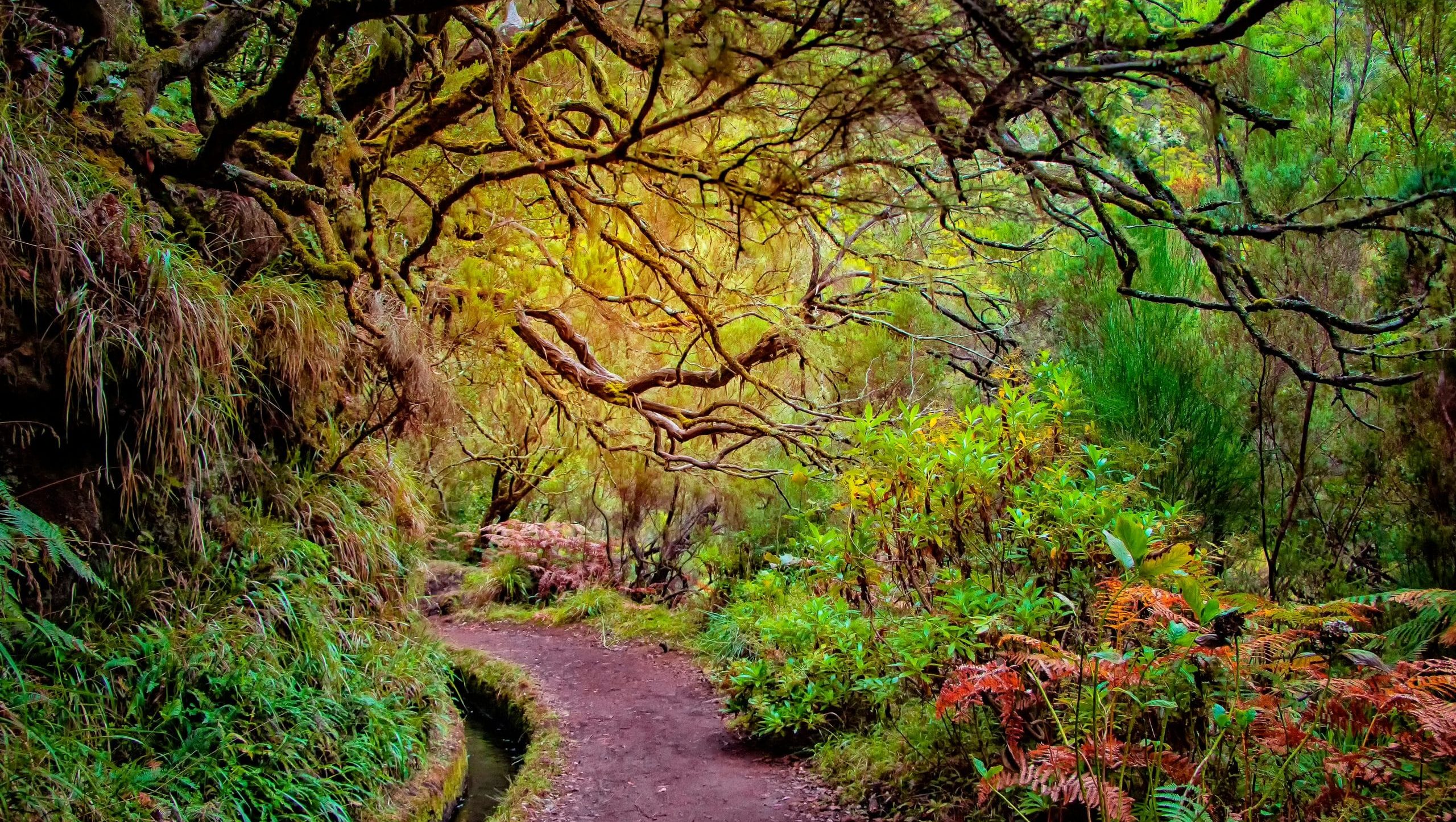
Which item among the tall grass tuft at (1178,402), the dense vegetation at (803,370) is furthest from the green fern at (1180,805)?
the tall grass tuft at (1178,402)

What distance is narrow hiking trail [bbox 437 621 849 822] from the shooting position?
16.2 ft

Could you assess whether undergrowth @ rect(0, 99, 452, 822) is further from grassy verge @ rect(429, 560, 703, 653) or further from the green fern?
grassy verge @ rect(429, 560, 703, 653)

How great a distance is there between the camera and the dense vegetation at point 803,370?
2.67 m

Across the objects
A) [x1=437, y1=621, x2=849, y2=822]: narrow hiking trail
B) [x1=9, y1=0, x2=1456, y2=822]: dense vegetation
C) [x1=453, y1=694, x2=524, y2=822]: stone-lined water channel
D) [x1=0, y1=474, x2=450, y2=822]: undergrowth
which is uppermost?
[x1=9, y1=0, x2=1456, y2=822]: dense vegetation

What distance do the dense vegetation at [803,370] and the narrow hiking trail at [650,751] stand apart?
0.39m

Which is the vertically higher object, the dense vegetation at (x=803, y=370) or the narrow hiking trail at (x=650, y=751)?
the dense vegetation at (x=803, y=370)

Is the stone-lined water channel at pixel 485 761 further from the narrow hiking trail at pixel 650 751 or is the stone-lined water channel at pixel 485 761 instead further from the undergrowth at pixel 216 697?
the undergrowth at pixel 216 697

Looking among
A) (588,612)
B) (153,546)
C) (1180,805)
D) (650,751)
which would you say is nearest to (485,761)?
(650,751)

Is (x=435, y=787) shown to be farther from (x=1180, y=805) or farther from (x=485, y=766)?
(x=1180, y=805)

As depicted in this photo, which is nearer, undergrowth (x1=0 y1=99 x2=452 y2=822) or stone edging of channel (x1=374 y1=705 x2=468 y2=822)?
undergrowth (x1=0 y1=99 x2=452 y2=822)

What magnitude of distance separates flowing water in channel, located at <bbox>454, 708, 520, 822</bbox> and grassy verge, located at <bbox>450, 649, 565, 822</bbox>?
126 millimetres

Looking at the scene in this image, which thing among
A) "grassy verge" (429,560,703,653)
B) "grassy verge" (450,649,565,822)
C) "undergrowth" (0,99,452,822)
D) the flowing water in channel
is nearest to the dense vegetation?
"undergrowth" (0,99,452,822)

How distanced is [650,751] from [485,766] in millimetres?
1384

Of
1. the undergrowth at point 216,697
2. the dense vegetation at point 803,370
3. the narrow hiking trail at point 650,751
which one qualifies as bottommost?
the narrow hiking trail at point 650,751
